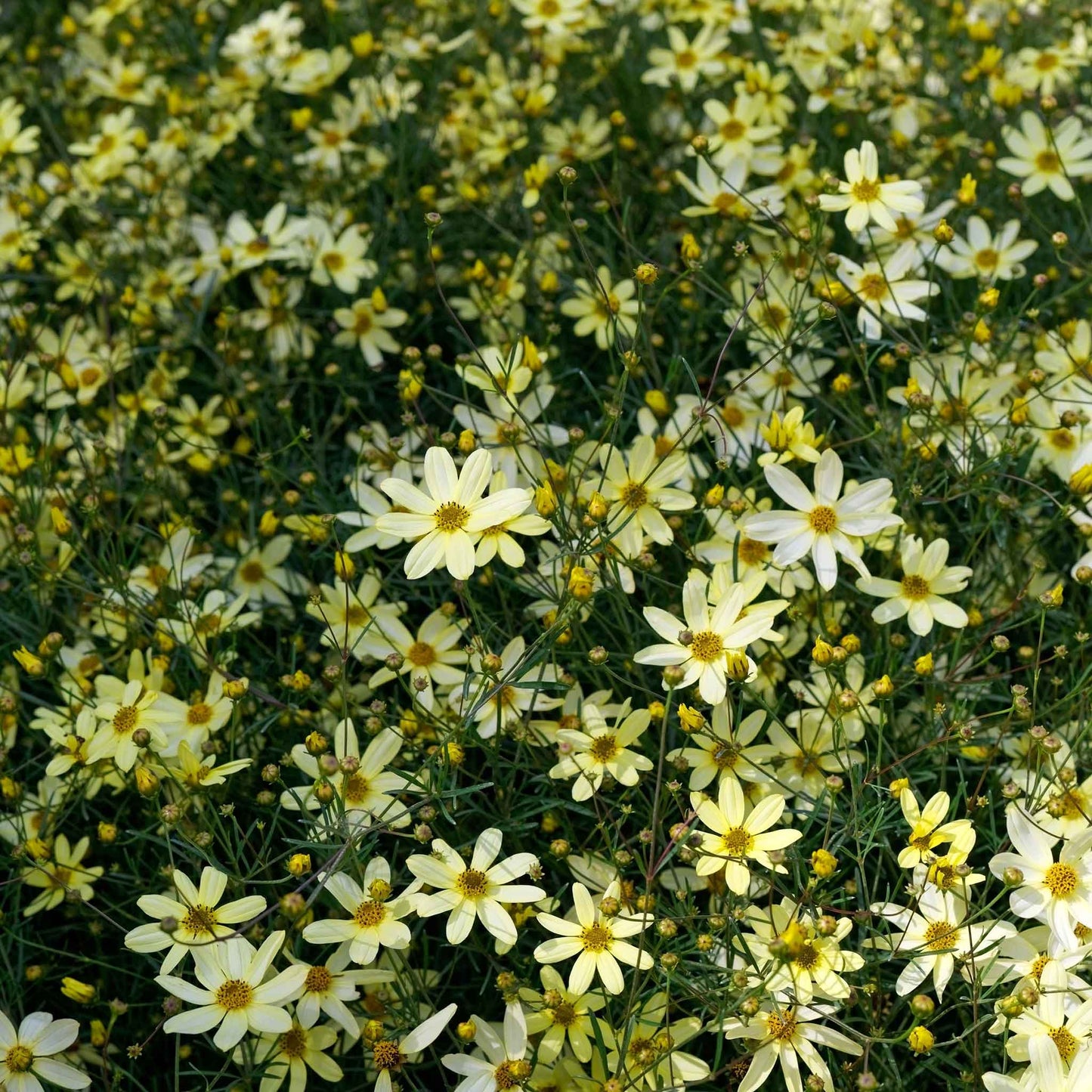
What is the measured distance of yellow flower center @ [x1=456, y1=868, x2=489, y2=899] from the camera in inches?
Result: 68.7

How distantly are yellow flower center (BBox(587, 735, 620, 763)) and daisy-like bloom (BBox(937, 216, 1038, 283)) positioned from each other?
4.14 ft

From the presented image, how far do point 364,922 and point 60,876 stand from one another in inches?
22.7

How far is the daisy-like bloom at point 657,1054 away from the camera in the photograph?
165cm

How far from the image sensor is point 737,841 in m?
1.77

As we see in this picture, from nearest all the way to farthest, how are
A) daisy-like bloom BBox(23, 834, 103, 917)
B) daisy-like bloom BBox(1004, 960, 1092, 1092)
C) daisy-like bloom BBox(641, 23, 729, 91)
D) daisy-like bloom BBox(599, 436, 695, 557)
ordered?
daisy-like bloom BBox(1004, 960, 1092, 1092)
daisy-like bloom BBox(23, 834, 103, 917)
daisy-like bloom BBox(599, 436, 695, 557)
daisy-like bloom BBox(641, 23, 729, 91)

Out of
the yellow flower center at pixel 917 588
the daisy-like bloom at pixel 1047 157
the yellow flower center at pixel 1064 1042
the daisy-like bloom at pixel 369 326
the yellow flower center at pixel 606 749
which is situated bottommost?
the yellow flower center at pixel 1064 1042

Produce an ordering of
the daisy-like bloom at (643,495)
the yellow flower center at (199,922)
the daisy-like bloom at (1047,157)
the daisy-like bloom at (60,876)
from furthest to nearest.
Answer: the daisy-like bloom at (1047,157)
the daisy-like bloom at (643,495)
the daisy-like bloom at (60,876)
the yellow flower center at (199,922)

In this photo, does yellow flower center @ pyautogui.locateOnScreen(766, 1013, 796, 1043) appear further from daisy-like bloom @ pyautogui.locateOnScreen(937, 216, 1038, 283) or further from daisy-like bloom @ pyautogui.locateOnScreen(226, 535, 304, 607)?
daisy-like bloom @ pyautogui.locateOnScreen(937, 216, 1038, 283)

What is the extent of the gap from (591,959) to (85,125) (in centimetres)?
273

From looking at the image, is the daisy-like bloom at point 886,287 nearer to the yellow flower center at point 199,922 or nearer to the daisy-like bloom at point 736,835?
the daisy-like bloom at point 736,835

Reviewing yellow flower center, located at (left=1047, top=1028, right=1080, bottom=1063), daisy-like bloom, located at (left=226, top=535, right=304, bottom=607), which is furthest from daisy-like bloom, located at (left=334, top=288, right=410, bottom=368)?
yellow flower center, located at (left=1047, top=1028, right=1080, bottom=1063)

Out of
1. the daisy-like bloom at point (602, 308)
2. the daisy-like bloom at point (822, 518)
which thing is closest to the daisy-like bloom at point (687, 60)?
the daisy-like bloom at point (602, 308)

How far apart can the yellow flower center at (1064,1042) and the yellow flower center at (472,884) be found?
2.53ft

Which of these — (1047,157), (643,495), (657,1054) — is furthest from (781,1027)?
(1047,157)
